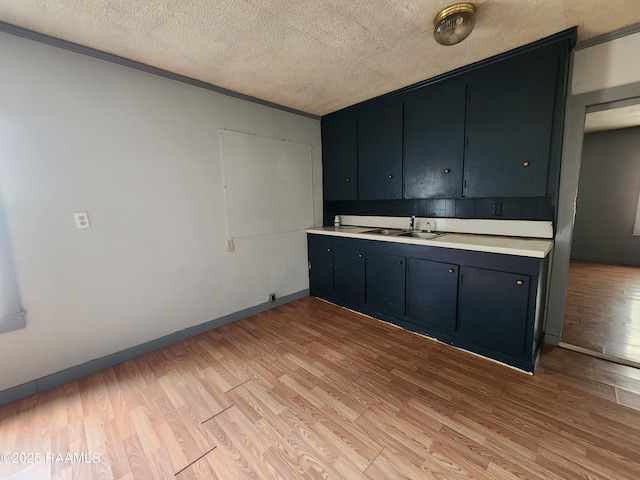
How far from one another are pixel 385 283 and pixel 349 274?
0.48 metres

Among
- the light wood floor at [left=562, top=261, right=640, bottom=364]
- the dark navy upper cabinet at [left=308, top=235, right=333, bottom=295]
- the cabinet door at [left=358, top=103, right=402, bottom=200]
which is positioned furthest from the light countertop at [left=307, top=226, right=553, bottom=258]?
the light wood floor at [left=562, top=261, right=640, bottom=364]

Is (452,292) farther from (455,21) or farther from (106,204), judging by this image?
(106,204)

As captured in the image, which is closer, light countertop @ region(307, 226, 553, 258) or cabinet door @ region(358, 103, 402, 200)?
light countertop @ region(307, 226, 553, 258)

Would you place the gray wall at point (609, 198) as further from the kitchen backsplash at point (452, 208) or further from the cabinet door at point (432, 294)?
the cabinet door at point (432, 294)

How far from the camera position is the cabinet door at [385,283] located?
8.61 feet

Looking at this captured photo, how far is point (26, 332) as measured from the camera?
1.81 metres

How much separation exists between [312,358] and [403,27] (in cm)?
250

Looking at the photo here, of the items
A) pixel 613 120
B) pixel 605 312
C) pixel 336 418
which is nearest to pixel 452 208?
pixel 605 312

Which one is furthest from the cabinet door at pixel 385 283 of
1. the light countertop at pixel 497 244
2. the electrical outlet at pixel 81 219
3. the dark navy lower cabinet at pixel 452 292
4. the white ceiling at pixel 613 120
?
the white ceiling at pixel 613 120

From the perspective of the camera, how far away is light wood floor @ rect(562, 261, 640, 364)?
88.4 inches

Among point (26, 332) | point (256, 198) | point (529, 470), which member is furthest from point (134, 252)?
point (529, 470)

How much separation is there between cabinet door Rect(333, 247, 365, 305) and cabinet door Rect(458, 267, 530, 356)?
1.05 metres

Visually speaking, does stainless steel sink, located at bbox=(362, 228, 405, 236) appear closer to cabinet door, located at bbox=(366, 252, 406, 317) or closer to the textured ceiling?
cabinet door, located at bbox=(366, 252, 406, 317)

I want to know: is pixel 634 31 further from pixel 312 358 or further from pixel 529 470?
pixel 312 358
